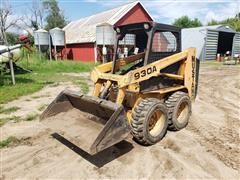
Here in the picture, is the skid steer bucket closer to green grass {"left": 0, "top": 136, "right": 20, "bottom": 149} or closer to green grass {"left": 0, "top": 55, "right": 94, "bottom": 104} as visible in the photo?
green grass {"left": 0, "top": 136, "right": 20, "bottom": 149}

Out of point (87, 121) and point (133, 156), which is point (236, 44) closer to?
point (87, 121)

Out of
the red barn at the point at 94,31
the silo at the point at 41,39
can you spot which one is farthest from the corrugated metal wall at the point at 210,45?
the silo at the point at 41,39

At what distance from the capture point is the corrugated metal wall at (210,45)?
22906 mm

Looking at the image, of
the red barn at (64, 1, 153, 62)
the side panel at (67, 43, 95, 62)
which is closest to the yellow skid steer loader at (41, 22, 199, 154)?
the red barn at (64, 1, 153, 62)

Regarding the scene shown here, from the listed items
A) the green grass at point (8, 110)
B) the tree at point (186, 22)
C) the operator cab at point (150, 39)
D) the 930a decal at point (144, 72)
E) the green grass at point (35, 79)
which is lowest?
the green grass at point (8, 110)

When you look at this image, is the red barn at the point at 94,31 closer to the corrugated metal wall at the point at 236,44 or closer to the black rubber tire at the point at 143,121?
the corrugated metal wall at the point at 236,44

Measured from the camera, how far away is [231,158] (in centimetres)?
391

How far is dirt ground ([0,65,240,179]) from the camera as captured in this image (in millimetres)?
3469

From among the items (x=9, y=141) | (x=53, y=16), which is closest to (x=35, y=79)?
(x=9, y=141)

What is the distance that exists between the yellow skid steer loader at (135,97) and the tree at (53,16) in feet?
159

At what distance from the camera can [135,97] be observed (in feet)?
14.5

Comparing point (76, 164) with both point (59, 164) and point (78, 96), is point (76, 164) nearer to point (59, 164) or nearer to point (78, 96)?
point (59, 164)

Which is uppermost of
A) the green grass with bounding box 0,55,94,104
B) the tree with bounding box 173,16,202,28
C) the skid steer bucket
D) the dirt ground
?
the tree with bounding box 173,16,202,28

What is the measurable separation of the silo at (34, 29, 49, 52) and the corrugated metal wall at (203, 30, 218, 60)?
14476 mm
